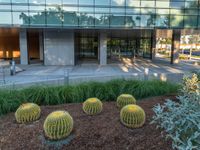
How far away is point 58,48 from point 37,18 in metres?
4.90

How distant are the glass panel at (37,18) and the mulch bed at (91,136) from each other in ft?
56.9

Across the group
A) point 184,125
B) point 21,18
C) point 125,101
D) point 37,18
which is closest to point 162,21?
point 37,18

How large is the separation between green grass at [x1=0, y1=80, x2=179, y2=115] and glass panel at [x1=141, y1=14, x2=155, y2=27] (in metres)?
15.1

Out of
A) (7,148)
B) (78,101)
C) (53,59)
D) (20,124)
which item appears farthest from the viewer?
(53,59)

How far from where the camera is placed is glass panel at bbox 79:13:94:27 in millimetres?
21094

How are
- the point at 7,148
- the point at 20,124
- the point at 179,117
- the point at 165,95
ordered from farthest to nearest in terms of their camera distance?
the point at 165,95 → the point at 20,124 → the point at 7,148 → the point at 179,117

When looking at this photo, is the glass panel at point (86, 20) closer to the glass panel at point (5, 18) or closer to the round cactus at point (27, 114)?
the glass panel at point (5, 18)

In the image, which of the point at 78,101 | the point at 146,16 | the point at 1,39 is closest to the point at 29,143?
the point at 78,101

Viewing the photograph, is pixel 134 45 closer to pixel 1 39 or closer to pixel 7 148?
pixel 1 39

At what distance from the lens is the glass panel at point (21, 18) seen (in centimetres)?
2080

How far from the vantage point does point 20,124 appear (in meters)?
4.95

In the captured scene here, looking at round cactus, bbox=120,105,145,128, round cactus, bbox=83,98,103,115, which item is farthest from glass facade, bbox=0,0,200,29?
round cactus, bbox=120,105,145,128

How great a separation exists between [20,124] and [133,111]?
279 cm

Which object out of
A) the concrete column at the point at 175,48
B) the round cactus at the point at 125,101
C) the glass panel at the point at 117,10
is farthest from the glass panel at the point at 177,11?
the round cactus at the point at 125,101
